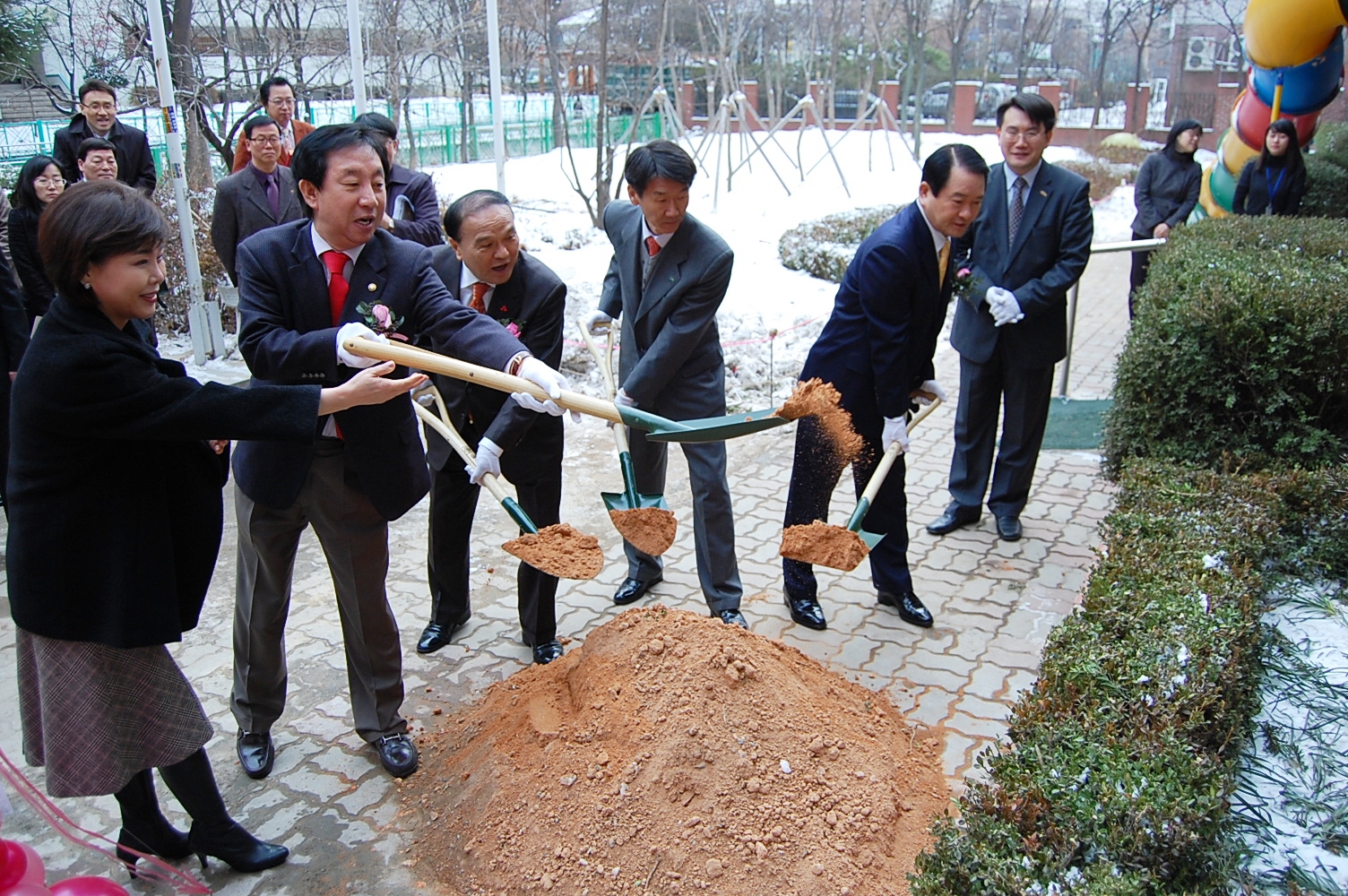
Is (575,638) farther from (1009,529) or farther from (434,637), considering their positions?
(1009,529)

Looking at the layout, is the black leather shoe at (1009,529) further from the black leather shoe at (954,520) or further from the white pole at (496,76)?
the white pole at (496,76)

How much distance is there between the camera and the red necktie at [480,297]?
11.2 feet

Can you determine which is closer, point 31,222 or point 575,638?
point 575,638

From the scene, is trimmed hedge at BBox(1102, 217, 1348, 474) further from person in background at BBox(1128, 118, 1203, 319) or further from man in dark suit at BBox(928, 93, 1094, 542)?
person in background at BBox(1128, 118, 1203, 319)

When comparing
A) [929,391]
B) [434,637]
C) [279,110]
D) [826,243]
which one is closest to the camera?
[434,637]

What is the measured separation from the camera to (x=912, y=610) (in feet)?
13.4

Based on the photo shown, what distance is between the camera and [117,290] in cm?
223

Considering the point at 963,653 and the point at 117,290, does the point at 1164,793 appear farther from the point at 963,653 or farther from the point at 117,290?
the point at 117,290

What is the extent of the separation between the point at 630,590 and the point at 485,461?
1.17 m

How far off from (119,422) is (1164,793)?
229 cm

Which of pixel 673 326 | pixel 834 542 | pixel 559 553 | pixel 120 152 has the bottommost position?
pixel 834 542

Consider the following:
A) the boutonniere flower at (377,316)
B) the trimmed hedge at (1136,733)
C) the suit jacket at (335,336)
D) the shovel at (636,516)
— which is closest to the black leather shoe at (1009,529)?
the trimmed hedge at (1136,733)

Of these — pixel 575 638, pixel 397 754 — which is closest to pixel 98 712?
pixel 397 754

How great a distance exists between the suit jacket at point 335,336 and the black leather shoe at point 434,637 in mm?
1068
